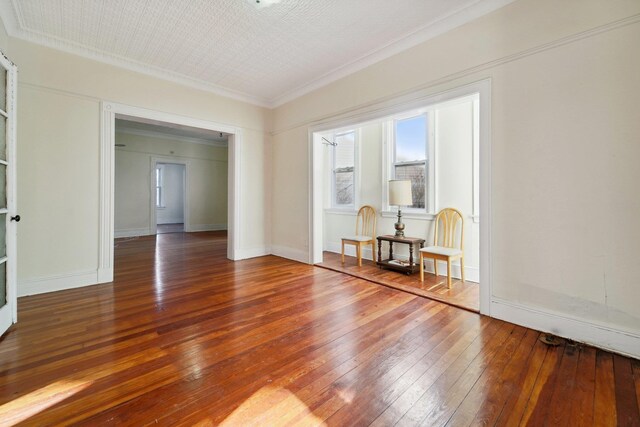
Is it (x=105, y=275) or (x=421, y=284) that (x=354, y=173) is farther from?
(x=105, y=275)

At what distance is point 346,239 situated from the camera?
4664mm

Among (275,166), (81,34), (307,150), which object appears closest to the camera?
(81,34)

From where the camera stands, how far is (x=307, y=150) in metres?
4.65

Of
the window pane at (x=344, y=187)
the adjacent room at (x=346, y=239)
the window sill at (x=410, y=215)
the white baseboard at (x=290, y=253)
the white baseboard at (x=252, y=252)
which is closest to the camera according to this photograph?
the adjacent room at (x=346, y=239)

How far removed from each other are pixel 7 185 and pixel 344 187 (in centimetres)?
456

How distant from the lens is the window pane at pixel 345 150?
5402mm

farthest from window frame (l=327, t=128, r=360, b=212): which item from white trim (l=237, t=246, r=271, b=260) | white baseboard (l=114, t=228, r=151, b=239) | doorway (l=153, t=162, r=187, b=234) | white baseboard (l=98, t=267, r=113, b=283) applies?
doorway (l=153, t=162, r=187, b=234)

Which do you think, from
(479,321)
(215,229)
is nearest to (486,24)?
(479,321)

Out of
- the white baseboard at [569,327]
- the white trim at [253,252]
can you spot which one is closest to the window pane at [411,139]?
the white baseboard at [569,327]

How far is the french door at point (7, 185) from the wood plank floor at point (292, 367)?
1.09ft

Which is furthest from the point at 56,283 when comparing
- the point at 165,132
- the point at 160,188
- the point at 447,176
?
the point at 160,188

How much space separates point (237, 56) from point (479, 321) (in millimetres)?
4112

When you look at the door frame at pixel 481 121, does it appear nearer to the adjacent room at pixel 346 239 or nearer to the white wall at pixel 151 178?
the adjacent room at pixel 346 239

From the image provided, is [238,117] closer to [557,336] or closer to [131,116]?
[131,116]
